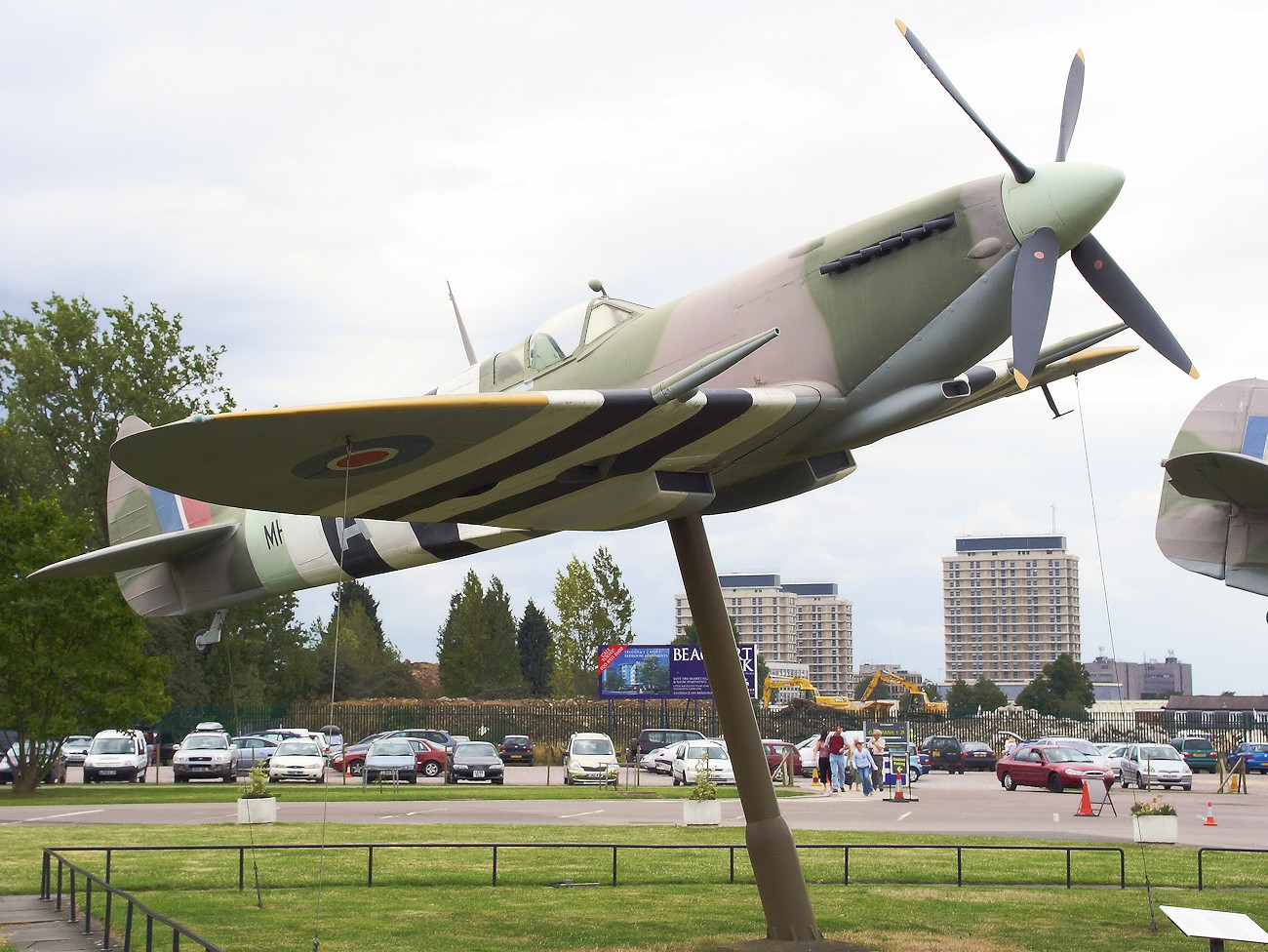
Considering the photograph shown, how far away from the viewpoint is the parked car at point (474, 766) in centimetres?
3491

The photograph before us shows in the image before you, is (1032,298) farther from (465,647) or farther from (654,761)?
(465,647)

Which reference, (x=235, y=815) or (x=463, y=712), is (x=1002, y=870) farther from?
(x=463, y=712)

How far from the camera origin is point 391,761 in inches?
1348

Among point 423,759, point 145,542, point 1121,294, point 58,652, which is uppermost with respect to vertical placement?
point 1121,294

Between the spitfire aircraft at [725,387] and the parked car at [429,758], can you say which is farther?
the parked car at [429,758]

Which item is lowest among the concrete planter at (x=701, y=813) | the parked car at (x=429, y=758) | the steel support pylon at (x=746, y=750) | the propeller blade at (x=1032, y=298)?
the parked car at (x=429, y=758)

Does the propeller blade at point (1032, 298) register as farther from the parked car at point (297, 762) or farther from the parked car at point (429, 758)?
the parked car at point (429, 758)

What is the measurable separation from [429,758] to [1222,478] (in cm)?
2959

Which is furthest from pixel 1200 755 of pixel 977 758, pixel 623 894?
pixel 623 894

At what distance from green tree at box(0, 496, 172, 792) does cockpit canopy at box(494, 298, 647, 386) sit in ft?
78.5

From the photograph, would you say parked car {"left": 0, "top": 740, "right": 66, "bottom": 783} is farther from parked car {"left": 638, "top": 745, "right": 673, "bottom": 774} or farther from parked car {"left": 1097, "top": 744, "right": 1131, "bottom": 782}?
parked car {"left": 1097, "top": 744, "right": 1131, "bottom": 782}

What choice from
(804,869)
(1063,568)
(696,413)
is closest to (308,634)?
(804,869)

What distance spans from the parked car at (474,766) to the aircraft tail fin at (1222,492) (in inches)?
891

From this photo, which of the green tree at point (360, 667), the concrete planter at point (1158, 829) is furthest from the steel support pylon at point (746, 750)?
the green tree at point (360, 667)
